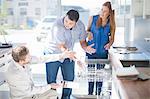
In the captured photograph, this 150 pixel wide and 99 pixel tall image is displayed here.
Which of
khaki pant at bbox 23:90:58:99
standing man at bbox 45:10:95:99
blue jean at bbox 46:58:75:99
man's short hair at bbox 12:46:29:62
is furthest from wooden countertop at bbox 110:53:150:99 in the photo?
blue jean at bbox 46:58:75:99

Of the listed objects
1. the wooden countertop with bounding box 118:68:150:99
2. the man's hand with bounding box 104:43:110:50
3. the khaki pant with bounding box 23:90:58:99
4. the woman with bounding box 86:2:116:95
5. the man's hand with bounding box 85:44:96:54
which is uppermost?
the woman with bounding box 86:2:116:95

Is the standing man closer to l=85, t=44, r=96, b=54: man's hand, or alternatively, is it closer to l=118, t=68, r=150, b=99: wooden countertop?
l=85, t=44, r=96, b=54: man's hand

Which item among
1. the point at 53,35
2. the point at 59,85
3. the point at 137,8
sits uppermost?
the point at 137,8

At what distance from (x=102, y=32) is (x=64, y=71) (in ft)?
2.28

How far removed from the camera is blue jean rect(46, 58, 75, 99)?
11.3ft

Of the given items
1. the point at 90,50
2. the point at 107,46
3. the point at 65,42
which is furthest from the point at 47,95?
the point at 107,46

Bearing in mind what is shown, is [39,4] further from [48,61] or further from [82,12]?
[48,61]

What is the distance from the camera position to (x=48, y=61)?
3229 mm

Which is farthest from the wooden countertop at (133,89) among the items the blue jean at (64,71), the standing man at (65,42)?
the blue jean at (64,71)

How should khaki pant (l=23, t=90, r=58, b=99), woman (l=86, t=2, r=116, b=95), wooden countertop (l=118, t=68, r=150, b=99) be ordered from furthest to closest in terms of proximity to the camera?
woman (l=86, t=2, r=116, b=95)
khaki pant (l=23, t=90, r=58, b=99)
wooden countertop (l=118, t=68, r=150, b=99)

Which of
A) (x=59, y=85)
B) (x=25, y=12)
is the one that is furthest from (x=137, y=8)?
(x=25, y=12)

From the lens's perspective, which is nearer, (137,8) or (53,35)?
(53,35)

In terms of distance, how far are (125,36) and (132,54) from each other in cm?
170

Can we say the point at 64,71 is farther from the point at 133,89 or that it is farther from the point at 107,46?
the point at 133,89
